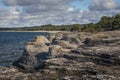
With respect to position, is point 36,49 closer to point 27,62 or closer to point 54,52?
point 27,62

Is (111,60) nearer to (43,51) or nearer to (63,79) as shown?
(63,79)

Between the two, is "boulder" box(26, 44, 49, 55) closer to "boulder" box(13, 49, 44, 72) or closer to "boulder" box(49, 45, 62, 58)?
"boulder" box(13, 49, 44, 72)

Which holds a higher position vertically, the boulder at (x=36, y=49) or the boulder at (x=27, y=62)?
the boulder at (x=36, y=49)

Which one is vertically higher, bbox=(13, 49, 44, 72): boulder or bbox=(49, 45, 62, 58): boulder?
bbox=(49, 45, 62, 58): boulder

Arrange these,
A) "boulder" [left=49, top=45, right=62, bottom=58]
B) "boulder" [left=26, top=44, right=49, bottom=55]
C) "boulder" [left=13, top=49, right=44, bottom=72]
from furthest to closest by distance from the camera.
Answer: "boulder" [left=26, top=44, right=49, bottom=55]
"boulder" [left=13, top=49, right=44, bottom=72]
"boulder" [left=49, top=45, right=62, bottom=58]

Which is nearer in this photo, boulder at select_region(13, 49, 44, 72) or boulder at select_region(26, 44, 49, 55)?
boulder at select_region(13, 49, 44, 72)

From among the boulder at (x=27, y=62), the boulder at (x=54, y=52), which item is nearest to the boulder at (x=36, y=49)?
the boulder at (x=27, y=62)

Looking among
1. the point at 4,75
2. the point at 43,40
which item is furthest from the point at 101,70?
the point at 43,40

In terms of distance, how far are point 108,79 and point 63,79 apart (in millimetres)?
3717

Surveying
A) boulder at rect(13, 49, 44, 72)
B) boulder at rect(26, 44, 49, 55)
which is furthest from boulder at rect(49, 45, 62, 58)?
boulder at rect(26, 44, 49, 55)

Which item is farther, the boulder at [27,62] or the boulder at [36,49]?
the boulder at [36,49]

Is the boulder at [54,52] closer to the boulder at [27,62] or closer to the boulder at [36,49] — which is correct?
the boulder at [27,62]

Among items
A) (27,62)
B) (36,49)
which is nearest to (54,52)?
(27,62)

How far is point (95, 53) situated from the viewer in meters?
34.7
